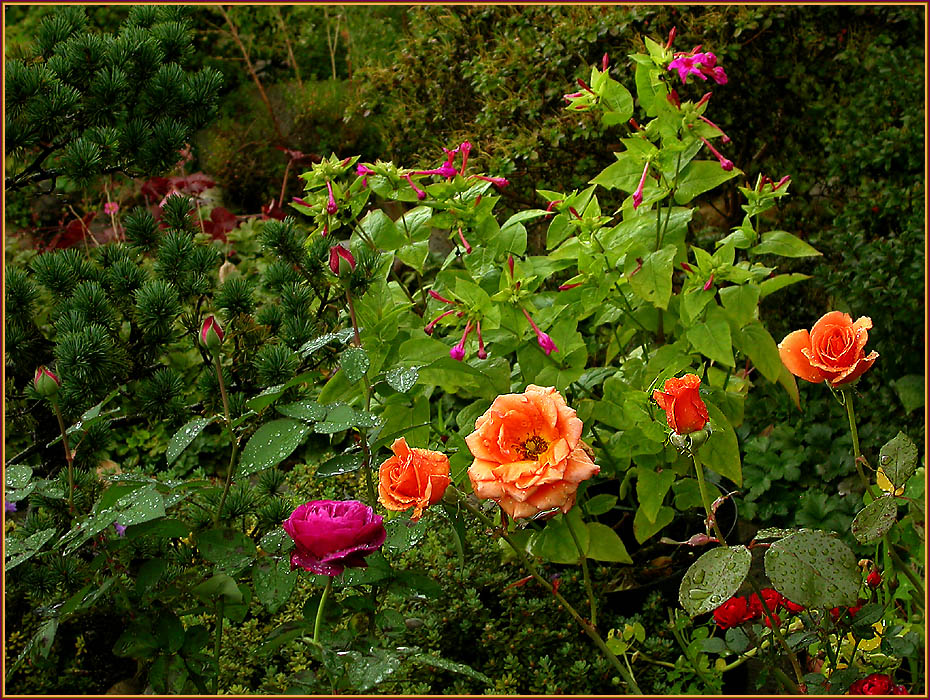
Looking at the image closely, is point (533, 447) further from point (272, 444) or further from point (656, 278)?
point (656, 278)

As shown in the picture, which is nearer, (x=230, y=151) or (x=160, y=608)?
(x=160, y=608)

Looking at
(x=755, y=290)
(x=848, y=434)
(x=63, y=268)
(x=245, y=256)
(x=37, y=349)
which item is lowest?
(x=848, y=434)

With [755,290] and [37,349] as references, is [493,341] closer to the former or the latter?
[755,290]

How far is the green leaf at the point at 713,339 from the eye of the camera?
140 cm

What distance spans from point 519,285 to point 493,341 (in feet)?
0.55

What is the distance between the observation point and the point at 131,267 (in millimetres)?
1321

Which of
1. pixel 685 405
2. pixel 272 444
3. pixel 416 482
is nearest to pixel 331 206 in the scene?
pixel 272 444

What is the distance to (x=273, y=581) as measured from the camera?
1065 mm

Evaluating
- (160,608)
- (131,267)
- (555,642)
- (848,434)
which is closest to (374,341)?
(131,267)

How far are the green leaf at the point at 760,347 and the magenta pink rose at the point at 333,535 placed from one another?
0.85 metres

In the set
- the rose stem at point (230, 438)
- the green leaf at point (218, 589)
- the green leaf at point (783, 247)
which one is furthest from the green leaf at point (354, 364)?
the green leaf at point (783, 247)

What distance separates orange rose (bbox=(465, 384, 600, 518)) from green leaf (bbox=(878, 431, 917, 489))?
338 mm

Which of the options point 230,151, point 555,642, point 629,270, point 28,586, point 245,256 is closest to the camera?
point 28,586

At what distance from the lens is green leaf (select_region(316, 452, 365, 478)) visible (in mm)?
1096
